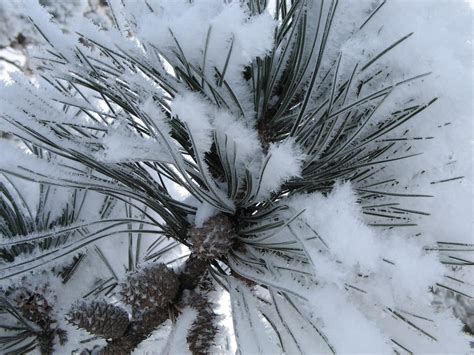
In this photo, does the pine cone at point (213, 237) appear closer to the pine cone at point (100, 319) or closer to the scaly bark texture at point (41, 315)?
the pine cone at point (100, 319)

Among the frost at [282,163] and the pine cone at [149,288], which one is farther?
the pine cone at [149,288]

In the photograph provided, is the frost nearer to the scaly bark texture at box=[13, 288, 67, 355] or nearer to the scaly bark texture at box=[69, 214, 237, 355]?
the scaly bark texture at box=[69, 214, 237, 355]

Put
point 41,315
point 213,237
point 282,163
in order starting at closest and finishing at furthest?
point 282,163 → point 213,237 → point 41,315

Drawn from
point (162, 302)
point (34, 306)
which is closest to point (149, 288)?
point (162, 302)

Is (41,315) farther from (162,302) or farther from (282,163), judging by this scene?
(282,163)

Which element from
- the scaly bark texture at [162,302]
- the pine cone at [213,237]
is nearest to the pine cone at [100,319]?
the scaly bark texture at [162,302]
